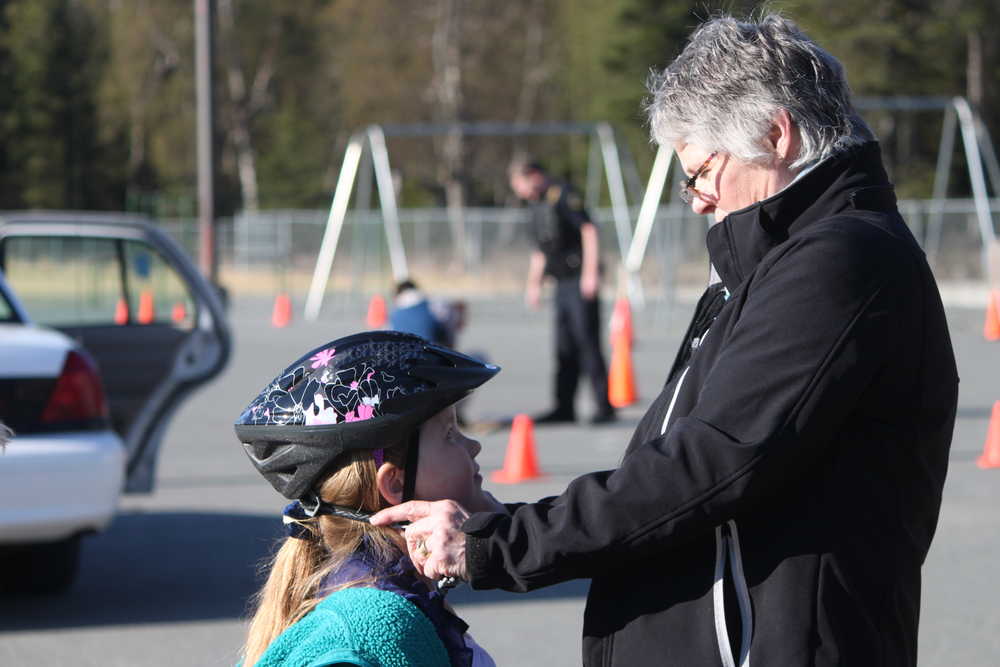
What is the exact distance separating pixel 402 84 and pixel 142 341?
1767 inches

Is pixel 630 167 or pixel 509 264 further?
pixel 509 264

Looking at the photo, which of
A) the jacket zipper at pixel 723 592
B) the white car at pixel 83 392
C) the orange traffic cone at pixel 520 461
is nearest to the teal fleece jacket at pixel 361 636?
the jacket zipper at pixel 723 592

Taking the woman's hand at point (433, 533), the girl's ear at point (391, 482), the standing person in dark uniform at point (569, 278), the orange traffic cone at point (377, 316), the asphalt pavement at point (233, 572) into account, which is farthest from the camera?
the orange traffic cone at point (377, 316)

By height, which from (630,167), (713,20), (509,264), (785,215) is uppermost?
(713,20)

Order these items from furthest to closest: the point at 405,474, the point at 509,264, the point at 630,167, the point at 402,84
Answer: the point at 402,84 → the point at 509,264 → the point at 630,167 → the point at 405,474

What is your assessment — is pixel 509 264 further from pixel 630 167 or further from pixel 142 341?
pixel 142 341

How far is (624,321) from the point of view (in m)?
15.7

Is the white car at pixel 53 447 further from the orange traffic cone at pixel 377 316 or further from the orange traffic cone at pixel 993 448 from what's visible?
the orange traffic cone at pixel 377 316

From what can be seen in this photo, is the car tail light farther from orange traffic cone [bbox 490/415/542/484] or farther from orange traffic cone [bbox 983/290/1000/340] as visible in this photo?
orange traffic cone [bbox 983/290/1000/340]

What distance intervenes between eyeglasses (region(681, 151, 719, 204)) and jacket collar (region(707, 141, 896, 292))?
4.4 inches

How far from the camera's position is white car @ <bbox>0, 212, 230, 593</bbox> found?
19.0ft

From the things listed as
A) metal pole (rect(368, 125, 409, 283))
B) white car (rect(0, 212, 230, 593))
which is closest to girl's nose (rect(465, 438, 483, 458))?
white car (rect(0, 212, 230, 593))

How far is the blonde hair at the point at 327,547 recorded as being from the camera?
7.71ft

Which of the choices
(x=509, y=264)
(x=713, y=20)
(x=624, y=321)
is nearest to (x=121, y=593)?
(x=713, y=20)
